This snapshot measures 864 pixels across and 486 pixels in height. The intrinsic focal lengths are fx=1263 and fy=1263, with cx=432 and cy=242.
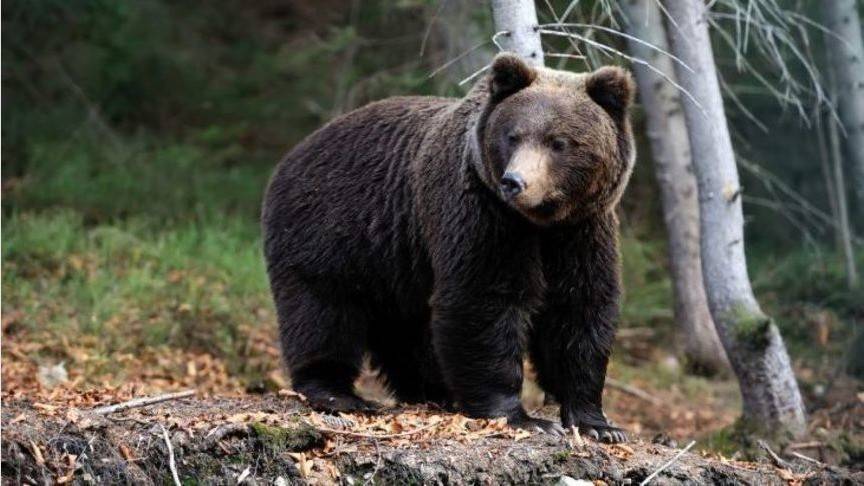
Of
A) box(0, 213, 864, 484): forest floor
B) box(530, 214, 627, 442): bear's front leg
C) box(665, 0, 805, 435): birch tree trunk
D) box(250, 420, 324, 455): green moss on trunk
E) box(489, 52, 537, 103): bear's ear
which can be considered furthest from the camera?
box(665, 0, 805, 435): birch tree trunk

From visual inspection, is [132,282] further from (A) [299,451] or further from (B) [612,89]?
(B) [612,89]

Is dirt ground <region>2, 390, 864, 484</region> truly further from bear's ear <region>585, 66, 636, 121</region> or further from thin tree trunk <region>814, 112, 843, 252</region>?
thin tree trunk <region>814, 112, 843, 252</region>

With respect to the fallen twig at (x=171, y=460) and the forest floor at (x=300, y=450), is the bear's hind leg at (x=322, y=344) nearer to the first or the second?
the forest floor at (x=300, y=450)

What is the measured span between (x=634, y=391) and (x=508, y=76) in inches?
242

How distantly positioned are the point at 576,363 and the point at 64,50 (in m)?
11.4

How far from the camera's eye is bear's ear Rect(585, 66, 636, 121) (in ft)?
22.3

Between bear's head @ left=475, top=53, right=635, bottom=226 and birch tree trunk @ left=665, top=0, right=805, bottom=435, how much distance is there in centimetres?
218

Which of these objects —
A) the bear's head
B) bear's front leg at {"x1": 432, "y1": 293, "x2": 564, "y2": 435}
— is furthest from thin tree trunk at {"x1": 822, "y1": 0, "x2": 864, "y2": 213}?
bear's front leg at {"x1": 432, "y1": 293, "x2": 564, "y2": 435}

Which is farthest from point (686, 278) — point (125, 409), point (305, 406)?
point (125, 409)

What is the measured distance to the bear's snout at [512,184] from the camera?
625 centimetres

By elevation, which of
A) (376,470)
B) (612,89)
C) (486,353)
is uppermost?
(612,89)

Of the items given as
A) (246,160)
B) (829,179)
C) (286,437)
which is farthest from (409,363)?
(246,160)

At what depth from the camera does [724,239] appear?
9.02 metres

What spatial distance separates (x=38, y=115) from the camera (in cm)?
1579
